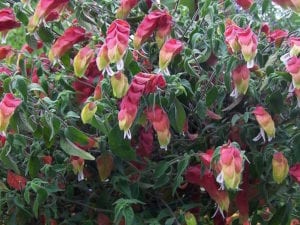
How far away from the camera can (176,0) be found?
1.93 metres

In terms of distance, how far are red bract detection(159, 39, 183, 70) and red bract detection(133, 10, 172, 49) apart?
6 cm

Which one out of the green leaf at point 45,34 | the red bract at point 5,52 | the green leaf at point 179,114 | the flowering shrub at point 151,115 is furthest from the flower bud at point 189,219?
the red bract at point 5,52

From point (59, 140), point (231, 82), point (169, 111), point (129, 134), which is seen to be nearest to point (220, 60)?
point (231, 82)

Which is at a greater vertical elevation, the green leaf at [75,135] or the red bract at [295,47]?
the red bract at [295,47]

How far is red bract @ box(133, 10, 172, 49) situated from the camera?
1.61 m

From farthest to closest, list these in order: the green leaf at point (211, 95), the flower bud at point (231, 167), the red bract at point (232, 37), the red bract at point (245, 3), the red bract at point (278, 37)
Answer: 1. the red bract at point (245, 3)
2. the red bract at point (278, 37)
3. the green leaf at point (211, 95)
4. the red bract at point (232, 37)
5. the flower bud at point (231, 167)

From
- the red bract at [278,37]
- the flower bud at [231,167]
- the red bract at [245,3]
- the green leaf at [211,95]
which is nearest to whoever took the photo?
the flower bud at [231,167]

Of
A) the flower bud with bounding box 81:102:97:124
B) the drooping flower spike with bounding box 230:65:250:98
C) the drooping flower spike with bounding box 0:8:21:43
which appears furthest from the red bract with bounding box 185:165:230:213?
the drooping flower spike with bounding box 0:8:21:43

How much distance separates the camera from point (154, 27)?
1.62 metres

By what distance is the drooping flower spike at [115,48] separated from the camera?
1438mm

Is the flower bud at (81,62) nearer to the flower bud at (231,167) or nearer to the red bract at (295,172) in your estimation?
the flower bud at (231,167)

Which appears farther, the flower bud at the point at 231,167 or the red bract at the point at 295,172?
the red bract at the point at 295,172

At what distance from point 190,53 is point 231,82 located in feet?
0.42

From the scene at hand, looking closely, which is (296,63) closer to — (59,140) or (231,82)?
(231,82)
